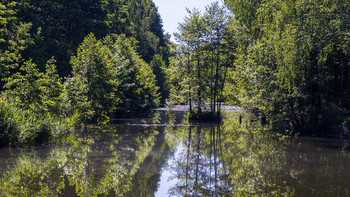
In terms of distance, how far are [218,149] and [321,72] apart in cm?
868

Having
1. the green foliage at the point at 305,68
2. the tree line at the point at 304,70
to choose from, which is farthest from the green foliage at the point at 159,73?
the green foliage at the point at 305,68

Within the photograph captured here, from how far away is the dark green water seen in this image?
26.1 feet

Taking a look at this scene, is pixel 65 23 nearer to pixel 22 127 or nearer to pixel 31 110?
pixel 31 110

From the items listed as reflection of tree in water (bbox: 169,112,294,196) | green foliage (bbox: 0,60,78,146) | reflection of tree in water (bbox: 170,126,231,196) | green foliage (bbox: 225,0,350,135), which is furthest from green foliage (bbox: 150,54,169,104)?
reflection of tree in water (bbox: 170,126,231,196)

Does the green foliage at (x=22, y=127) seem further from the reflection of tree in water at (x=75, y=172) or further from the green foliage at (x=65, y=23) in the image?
the green foliage at (x=65, y=23)

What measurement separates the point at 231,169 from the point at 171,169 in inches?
69.1

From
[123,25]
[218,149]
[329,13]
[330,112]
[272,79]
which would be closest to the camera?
[218,149]

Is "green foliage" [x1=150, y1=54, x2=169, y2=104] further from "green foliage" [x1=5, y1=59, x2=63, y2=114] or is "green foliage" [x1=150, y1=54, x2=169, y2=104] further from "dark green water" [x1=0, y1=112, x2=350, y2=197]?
"dark green water" [x1=0, y1=112, x2=350, y2=197]

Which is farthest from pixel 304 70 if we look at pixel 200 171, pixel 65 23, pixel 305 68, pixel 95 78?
pixel 65 23

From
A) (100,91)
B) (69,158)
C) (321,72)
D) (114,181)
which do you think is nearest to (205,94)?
(100,91)

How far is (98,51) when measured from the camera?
2397 centimetres

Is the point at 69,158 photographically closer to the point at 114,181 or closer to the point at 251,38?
the point at 114,181

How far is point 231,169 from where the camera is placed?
35.3 ft

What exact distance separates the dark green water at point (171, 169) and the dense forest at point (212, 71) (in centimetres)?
279
